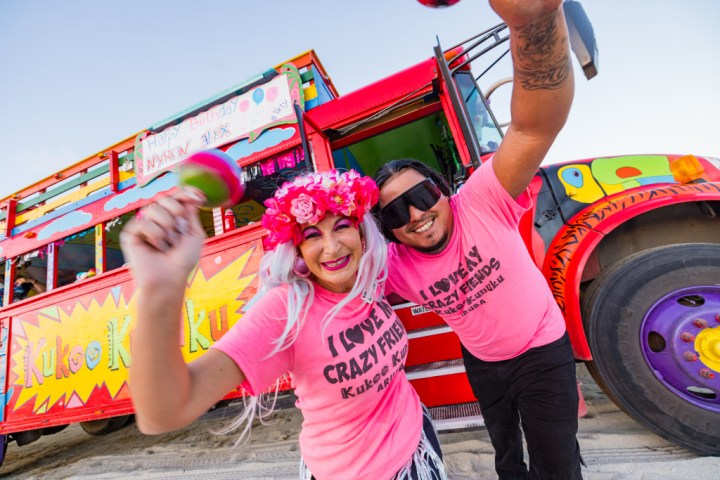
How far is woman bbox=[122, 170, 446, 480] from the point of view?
0.67 m

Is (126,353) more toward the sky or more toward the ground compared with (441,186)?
more toward the ground

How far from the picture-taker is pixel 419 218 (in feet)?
4.22

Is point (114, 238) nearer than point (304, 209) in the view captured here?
No

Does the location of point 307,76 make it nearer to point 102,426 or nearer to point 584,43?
point 584,43

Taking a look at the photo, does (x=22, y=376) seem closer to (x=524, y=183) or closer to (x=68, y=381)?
(x=68, y=381)

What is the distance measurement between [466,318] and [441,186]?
58cm

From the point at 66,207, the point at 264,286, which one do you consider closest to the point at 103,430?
the point at 66,207

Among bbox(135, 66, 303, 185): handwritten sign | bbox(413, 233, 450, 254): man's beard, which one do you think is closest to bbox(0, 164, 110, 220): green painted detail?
bbox(135, 66, 303, 185): handwritten sign

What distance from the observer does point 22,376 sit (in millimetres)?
3521

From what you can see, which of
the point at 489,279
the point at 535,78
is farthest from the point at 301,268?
the point at 535,78

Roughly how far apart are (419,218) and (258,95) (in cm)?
267

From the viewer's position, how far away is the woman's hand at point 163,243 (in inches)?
25.1

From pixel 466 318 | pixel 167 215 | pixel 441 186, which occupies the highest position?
pixel 441 186

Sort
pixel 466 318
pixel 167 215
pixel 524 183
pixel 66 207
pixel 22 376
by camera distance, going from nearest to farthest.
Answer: pixel 167 215 < pixel 524 183 < pixel 466 318 < pixel 22 376 < pixel 66 207
